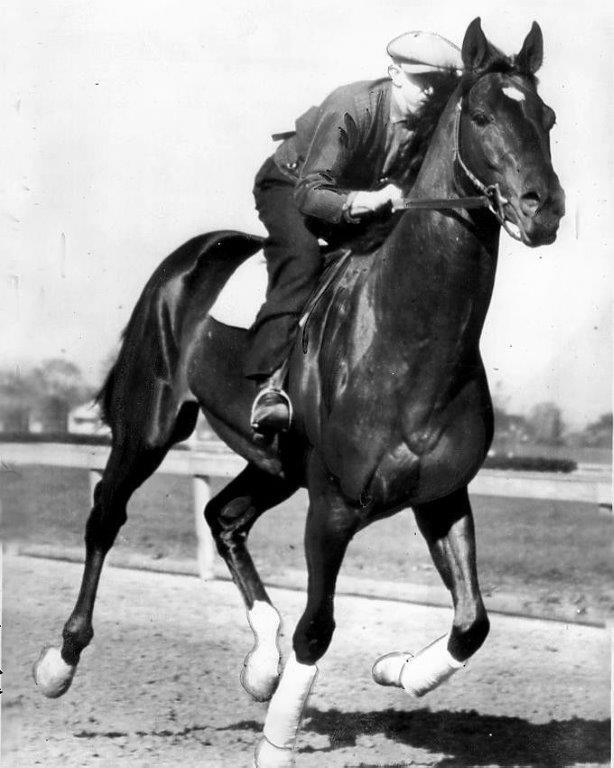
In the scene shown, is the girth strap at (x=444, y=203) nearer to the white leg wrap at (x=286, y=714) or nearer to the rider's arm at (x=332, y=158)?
the rider's arm at (x=332, y=158)

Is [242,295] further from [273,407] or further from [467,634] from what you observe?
[467,634]

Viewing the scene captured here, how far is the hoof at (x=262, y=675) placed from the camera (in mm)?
5031

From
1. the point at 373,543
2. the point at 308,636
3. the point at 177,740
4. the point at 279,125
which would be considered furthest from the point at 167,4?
the point at 373,543

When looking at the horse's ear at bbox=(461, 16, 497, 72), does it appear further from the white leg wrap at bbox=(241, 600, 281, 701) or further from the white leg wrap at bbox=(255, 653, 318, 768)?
the white leg wrap at bbox=(241, 600, 281, 701)

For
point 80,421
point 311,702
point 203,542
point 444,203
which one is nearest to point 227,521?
point 311,702

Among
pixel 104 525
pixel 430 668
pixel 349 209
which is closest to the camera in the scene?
pixel 349 209

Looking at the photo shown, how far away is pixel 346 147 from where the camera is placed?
438cm

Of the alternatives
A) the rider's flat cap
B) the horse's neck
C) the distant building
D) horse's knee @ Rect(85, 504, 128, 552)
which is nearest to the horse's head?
the horse's neck

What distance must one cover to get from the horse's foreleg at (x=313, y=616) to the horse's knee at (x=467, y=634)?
17.6 inches

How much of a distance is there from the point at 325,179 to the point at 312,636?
1.57 m

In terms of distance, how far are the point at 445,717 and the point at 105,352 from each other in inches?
103

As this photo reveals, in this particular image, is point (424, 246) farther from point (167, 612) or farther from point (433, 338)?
point (167, 612)

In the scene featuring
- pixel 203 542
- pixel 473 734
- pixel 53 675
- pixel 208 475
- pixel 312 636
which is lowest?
pixel 203 542

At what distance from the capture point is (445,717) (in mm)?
5246
